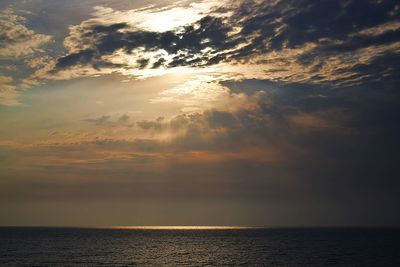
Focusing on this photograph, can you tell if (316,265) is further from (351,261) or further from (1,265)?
(1,265)

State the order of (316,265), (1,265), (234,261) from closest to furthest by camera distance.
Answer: (1,265)
(316,265)
(234,261)

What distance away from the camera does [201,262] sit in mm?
105438

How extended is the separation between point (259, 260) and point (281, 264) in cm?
1058

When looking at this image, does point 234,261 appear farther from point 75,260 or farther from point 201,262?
point 75,260

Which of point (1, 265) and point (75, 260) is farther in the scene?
point (75, 260)

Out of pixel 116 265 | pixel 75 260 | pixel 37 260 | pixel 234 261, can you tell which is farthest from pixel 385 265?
pixel 37 260

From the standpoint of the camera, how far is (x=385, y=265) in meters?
101

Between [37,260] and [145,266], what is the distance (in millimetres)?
26914

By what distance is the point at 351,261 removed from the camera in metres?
108

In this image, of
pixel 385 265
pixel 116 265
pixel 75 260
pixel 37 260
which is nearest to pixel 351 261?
pixel 385 265

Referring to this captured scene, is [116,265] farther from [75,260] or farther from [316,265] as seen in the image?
[316,265]

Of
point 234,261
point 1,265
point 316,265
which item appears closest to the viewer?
point 1,265

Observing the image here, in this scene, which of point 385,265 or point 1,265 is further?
point 385,265

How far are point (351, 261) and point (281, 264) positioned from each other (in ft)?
64.3
